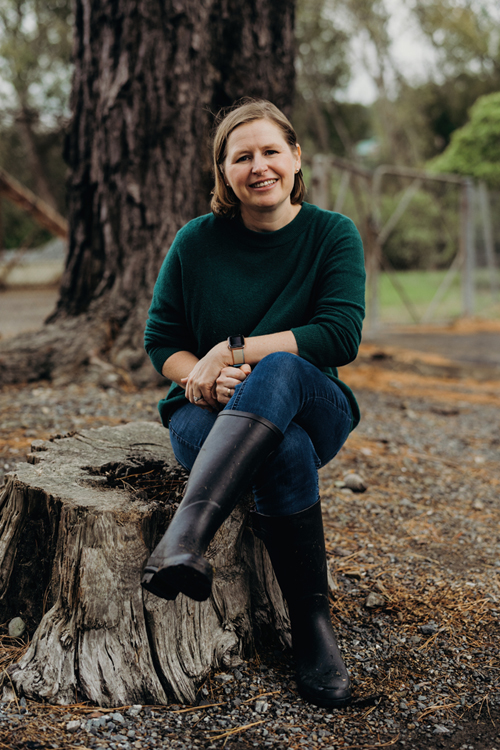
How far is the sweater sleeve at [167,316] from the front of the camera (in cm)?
201

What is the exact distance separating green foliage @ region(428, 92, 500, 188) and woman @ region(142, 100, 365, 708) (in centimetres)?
1540

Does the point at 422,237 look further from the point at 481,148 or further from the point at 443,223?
the point at 443,223

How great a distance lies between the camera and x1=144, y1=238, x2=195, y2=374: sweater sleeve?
2014mm

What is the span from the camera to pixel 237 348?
6.02ft

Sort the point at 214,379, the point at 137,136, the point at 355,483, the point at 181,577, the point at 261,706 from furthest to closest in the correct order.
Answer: the point at 137,136 → the point at 355,483 → the point at 214,379 → the point at 261,706 → the point at 181,577

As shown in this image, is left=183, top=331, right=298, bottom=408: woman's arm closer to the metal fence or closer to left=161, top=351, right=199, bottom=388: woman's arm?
left=161, top=351, right=199, bottom=388: woman's arm

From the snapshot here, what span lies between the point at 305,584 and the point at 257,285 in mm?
887

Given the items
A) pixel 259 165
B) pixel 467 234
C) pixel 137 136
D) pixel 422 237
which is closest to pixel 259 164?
pixel 259 165

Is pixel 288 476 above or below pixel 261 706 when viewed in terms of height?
above

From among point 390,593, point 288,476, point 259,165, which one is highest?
point 259,165

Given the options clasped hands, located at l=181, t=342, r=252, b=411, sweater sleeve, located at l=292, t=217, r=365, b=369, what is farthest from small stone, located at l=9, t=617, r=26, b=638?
sweater sleeve, located at l=292, t=217, r=365, b=369

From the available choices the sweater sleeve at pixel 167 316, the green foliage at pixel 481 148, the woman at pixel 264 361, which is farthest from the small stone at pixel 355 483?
the green foliage at pixel 481 148

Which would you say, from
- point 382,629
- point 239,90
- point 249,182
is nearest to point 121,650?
point 382,629

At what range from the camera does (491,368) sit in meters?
6.46
